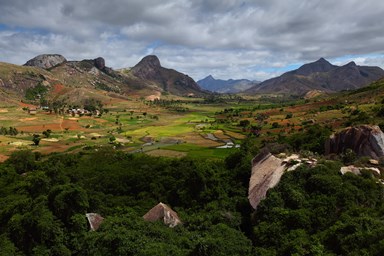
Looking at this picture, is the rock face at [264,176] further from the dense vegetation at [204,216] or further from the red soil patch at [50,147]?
the red soil patch at [50,147]

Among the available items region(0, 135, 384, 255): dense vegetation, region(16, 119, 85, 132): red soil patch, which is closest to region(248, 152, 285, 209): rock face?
region(0, 135, 384, 255): dense vegetation

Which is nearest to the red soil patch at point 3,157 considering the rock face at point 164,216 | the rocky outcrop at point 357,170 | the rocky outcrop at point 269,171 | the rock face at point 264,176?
the rock face at point 164,216

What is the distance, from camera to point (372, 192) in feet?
114

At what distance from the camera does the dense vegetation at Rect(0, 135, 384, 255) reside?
28.5 m

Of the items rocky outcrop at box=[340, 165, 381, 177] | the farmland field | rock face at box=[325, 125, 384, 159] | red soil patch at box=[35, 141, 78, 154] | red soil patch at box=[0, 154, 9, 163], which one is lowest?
red soil patch at box=[35, 141, 78, 154]

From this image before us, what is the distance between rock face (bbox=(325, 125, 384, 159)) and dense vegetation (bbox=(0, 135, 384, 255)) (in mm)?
9635

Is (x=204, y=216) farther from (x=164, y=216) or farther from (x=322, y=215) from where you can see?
(x=322, y=215)

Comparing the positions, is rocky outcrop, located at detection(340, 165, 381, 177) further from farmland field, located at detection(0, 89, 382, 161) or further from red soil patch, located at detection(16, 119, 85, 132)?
red soil patch, located at detection(16, 119, 85, 132)

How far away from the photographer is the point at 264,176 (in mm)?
44031

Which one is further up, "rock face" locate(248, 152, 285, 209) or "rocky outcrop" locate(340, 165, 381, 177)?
"rocky outcrop" locate(340, 165, 381, 177)

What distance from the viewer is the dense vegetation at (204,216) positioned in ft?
93.6

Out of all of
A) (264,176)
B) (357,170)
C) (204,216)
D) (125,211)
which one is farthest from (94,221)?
(357,170)

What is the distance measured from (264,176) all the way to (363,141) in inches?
660

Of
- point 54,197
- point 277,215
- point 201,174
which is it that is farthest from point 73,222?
point 277,215
